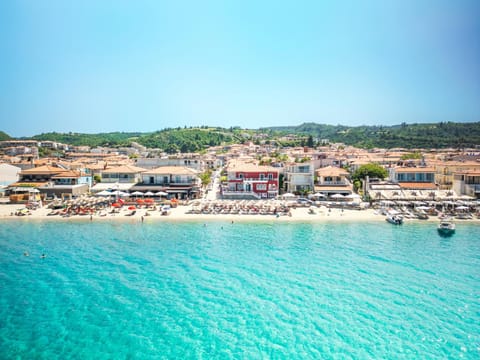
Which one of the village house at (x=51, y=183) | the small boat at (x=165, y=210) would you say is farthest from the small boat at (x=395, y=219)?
the village house at (x=51, y=183)

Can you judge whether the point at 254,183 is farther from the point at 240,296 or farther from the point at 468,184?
the point at 240,296

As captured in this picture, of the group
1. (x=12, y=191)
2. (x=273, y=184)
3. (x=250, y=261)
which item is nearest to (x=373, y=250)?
(x=250, y=261)

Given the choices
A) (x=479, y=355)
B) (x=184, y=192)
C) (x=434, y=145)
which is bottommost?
(x=479, y=355)

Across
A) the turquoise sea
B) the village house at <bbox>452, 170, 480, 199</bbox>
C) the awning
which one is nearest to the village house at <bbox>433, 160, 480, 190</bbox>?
the village house at <bbox>452, 170, 480, 199</bbox>

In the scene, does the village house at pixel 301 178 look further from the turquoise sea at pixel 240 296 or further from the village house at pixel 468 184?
the village house at pixel 468 184

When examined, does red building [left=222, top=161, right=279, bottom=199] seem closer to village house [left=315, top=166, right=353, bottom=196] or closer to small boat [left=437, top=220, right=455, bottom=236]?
village house [left=315, top=166, right=353, bottom=196]

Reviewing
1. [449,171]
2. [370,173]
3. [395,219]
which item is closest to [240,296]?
[395,219]

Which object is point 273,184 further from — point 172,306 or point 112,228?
point 172,306
